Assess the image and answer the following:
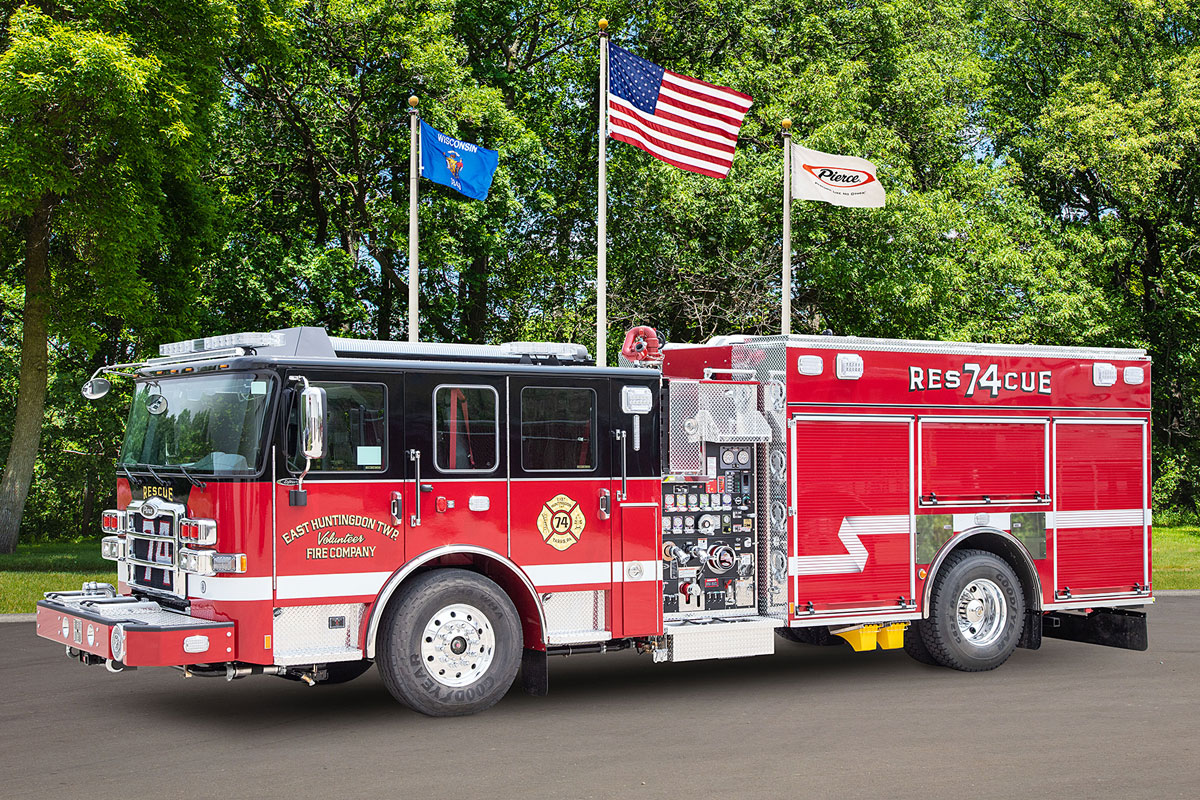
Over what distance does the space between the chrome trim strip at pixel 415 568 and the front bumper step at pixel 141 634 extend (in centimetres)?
96

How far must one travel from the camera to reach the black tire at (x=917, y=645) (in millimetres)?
12188

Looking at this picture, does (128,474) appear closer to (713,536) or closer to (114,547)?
(114,547)

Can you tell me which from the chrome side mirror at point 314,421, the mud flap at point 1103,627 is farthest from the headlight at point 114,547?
the mud flap at point 1103,627

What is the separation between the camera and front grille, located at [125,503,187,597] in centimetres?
953

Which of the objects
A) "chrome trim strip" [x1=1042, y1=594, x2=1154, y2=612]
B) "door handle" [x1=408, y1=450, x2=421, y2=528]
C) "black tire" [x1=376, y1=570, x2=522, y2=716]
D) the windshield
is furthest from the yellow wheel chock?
the windshield

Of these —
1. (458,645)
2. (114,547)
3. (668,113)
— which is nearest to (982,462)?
(458,645)

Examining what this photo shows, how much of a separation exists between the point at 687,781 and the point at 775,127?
2328 centimetres

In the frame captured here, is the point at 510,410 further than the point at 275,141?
No

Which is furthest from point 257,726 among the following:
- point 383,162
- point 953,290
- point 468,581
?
point 953,290

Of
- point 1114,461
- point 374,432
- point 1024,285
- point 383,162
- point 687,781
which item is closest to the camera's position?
point 687,781

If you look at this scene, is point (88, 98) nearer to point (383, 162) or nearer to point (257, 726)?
point (383, 162)

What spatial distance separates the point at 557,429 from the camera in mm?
10352

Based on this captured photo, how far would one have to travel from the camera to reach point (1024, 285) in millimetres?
30953

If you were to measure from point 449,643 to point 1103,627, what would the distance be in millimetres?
7033
